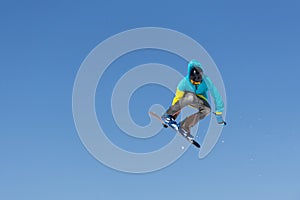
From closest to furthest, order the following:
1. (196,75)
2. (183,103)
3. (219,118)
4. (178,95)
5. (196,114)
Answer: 1. (196,75)
2. (219,118)
3. (178,95)
4. (183,103)
5. (196,114)

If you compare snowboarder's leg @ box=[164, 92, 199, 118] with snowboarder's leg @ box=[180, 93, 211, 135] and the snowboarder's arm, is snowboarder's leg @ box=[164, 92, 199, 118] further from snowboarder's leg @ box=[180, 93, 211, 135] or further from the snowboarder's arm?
the snowboarder's arm

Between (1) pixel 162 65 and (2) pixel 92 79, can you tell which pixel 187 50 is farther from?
(2) pixel 92 79

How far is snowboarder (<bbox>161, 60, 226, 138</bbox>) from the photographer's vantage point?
63.7ft

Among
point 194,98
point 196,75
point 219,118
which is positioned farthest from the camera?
point 194,98

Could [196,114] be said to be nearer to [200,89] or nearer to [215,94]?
[200,89]

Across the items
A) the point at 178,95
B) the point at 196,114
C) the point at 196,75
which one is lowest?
the point at 196,75

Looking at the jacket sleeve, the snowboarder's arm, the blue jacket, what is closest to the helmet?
the blue jacket

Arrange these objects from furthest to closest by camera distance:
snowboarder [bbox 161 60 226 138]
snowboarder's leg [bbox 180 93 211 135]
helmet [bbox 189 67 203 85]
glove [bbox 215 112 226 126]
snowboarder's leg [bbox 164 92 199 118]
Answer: snowboarder's leg [bbox 180 93 211 135]
snowboarder's leg [bbox 164 92 199 118]
glove [bbox 215 112 226 126]
snowboarder [bbox 161 60 226 138]
helmet [bbox 189 67 203 85]

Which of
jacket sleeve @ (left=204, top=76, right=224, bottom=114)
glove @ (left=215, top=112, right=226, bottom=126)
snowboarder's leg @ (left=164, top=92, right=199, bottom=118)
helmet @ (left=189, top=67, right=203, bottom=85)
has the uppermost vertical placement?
snowboarder's leg @ (left=164, top=92, right=199, bottom=118)

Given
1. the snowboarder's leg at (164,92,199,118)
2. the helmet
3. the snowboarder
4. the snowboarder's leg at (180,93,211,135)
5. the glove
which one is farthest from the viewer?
the snowboarder's leg at (180,93,211,135)

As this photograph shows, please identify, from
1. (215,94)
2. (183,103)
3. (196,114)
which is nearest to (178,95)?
(183,103)

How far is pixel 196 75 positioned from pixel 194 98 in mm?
1671

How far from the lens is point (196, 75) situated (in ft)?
63.6

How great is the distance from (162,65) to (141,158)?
505 cm
